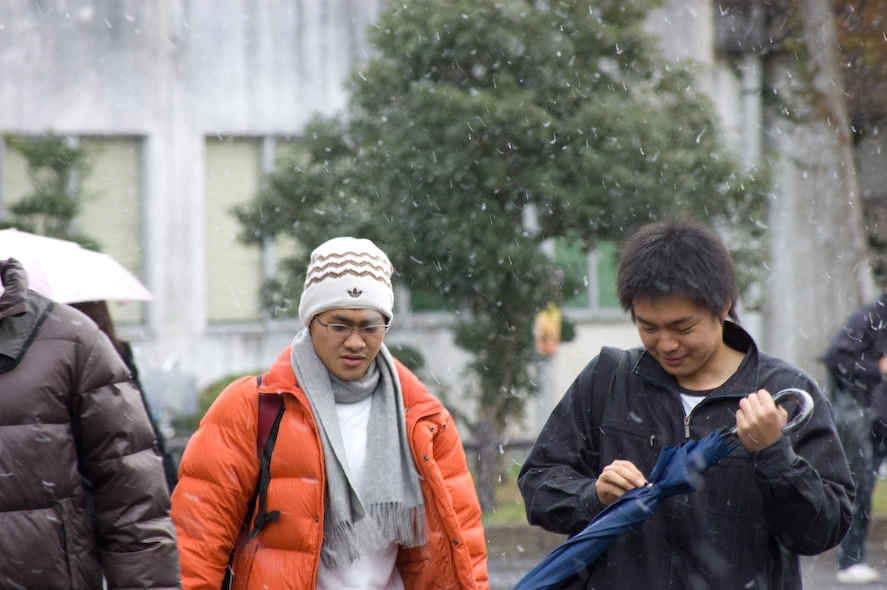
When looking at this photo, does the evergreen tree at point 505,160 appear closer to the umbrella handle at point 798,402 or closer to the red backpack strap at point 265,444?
the red backpack strap at point 265,444

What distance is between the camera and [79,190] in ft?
49.3

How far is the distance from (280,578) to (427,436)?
23.4 inches

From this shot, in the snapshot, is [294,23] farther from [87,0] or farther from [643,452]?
[643,452]

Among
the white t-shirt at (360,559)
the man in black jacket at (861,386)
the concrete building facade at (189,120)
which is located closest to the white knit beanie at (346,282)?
the white t-shirt at (360,559)

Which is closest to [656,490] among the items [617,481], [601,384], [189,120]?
[617,481]

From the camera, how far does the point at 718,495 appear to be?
327cm

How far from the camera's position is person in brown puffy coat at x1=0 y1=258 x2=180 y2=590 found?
3.34m

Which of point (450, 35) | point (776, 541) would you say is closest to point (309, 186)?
point (450, 35)

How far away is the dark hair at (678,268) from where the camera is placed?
3375 millimetres

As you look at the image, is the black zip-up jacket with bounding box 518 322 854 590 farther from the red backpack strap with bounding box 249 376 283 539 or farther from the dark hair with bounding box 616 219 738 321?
the red backpack strap with bounding box 249 376 283 539

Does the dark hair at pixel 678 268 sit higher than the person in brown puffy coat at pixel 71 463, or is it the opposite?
the dark hair at pixel 678 268

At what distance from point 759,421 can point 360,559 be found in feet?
4.42

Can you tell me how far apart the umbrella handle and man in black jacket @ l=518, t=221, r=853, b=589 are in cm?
2

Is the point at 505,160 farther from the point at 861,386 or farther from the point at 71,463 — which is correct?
the point at 71,463
